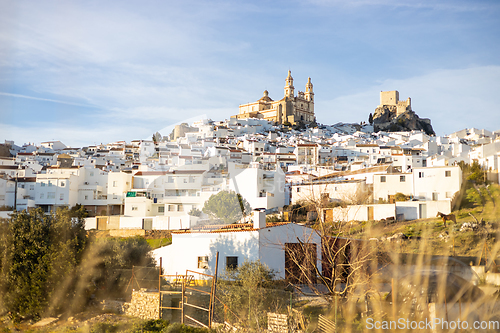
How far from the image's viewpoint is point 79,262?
6352 mm

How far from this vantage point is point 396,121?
4525cm

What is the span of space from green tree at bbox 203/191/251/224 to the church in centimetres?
3557

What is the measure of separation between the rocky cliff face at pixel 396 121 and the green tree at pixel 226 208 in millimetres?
36562

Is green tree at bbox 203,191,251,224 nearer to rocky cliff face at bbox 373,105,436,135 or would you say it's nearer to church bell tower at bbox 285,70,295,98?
rocky cliff face at bbox 373,105,436,135

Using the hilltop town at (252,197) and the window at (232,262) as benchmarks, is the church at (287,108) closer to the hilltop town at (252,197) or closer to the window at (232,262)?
the hilltop town at (252,197)

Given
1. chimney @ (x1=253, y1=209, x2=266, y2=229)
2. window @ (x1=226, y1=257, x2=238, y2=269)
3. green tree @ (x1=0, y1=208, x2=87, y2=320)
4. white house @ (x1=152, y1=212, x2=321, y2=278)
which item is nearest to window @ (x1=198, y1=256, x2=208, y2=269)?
white house @ (x1=152, y1=212, x2=321, y2=278)

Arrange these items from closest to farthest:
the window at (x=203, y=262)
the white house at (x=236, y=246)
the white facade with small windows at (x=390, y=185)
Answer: the white house at (x=236, y=246), the window at (x=203, y=262), the white facade with small windows at (x=390, y=185)

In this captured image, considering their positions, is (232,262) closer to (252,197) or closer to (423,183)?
(252,197)

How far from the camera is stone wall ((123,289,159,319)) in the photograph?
5.36 meters

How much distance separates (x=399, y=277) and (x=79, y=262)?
5380 mm

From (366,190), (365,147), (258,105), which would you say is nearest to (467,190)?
(366,190)

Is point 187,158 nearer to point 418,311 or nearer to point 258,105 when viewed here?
point 418,311

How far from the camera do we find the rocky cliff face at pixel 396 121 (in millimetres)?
44281

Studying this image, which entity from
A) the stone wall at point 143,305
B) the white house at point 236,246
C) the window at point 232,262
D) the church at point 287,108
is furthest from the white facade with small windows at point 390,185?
the church at point 287,108
